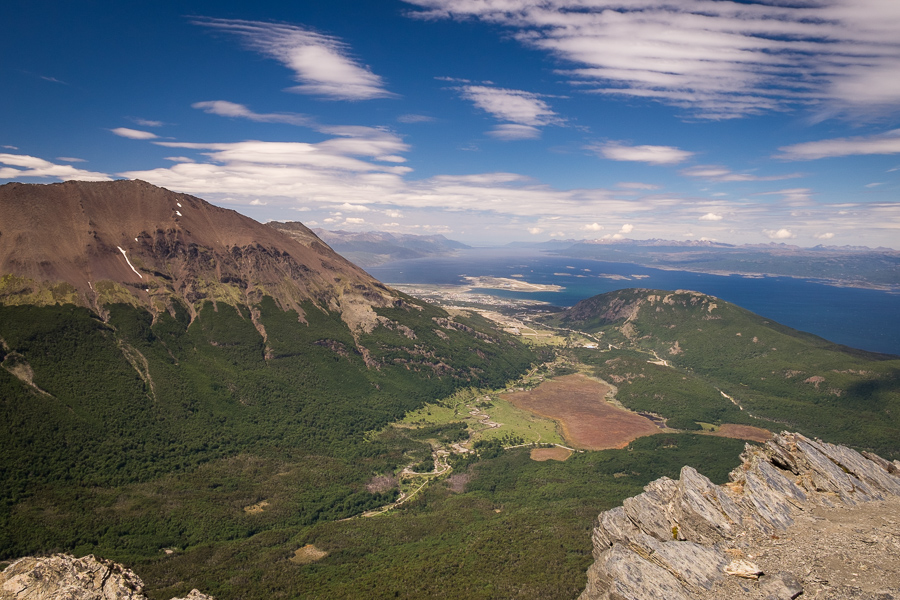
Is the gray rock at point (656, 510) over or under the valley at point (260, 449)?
over

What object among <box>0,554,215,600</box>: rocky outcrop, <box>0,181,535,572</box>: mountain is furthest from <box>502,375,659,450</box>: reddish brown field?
<box>0,554,215,600</box>: rocky outcrop

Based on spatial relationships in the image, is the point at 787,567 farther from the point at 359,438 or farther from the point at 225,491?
the point at 359,438

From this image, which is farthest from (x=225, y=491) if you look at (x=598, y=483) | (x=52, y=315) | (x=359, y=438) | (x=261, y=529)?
(x=598, y=483)

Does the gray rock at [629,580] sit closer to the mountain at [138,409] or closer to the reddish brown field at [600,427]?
the mountain at [138,409]

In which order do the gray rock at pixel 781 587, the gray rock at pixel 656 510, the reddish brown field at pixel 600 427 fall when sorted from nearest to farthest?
the gray rock at pixel 781 587 < the gray rock at pixel 656 510 < the reddish brown field at pixel 600 427

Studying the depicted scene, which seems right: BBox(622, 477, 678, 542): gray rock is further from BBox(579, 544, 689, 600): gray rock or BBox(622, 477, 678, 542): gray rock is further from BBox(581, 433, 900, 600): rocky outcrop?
BBox(579, 544, 689, 600): gray rock

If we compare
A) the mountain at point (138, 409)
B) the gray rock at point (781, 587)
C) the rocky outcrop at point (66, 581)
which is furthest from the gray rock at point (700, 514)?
the mountain at point (138, 409)
